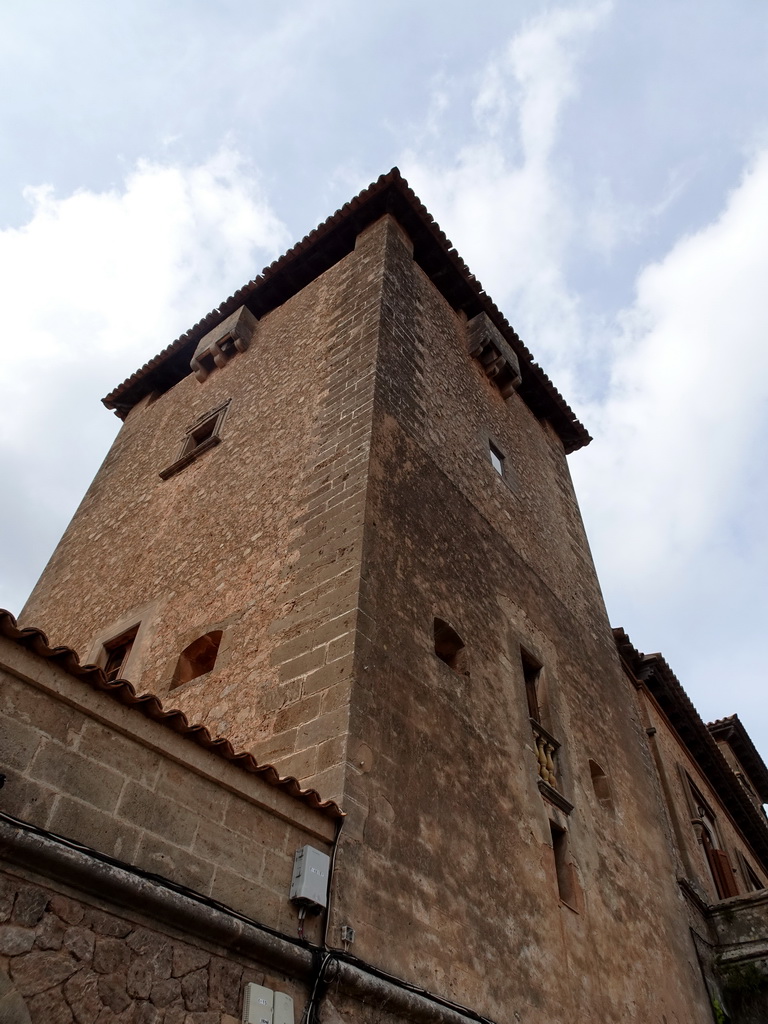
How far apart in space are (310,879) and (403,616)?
2595 millimetres

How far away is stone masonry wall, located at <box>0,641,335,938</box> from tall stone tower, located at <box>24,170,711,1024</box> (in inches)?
24.5

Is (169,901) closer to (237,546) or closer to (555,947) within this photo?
(555,947)

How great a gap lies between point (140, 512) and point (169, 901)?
7398 mm

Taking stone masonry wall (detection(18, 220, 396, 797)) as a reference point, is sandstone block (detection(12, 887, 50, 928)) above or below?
below

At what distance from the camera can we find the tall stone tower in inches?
228

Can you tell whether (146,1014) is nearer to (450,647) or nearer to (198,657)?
(198,657)

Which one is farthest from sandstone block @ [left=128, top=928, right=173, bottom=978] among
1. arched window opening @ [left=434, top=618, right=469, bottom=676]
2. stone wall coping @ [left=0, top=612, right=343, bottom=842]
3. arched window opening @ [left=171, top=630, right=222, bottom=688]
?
arched window opening @ [left=434, top=618, right=469, bottom=676]

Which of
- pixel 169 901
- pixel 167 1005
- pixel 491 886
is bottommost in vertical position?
pixel 167 1005

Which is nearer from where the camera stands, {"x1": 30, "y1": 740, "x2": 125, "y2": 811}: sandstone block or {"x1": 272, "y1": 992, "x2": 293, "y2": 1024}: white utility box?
{"x1": 30, "y1": 740, "x2": 125, "y2": 811}: sandstone block

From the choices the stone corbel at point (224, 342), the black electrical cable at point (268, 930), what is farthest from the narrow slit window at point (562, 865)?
the stone corbel at point (224, 342)

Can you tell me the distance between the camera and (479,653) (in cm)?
783

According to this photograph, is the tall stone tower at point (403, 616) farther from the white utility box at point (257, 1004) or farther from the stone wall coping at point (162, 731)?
the white utility box at point (257, 1004)

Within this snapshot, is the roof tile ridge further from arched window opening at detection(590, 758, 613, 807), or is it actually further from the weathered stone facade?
arched window opening at detection(590, 758, 613, 807)

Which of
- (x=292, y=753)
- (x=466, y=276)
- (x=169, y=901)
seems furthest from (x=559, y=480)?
(x=169, y=901)
